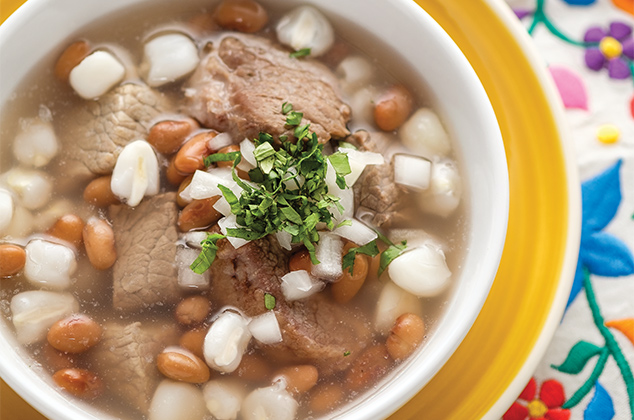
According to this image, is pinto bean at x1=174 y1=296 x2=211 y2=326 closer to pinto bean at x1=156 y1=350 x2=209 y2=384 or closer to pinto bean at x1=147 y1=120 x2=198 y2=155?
pinto bean at x1=156 y1=350 x2=209 y2=384

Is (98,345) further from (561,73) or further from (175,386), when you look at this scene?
(561,73)

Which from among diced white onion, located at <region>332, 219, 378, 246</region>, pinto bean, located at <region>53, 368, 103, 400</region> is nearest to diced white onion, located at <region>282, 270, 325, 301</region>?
diced white onion, located at <region>332, 219, 378, 246</region>

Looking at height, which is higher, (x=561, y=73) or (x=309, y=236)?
(x=309, y=236)

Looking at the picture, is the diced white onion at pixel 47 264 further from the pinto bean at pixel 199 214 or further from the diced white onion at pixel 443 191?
the diced white onion at pixel 443 191

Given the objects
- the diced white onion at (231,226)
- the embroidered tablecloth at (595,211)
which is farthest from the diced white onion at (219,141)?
the embroidered tablecloth at (595,211)

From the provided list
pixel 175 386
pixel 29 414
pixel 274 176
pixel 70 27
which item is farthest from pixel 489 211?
pixel 29 414

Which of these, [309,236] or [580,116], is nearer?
[309,236]
